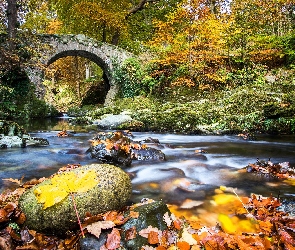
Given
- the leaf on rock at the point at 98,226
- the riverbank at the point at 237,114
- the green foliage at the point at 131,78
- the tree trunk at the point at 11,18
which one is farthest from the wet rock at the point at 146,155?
the green foliage at the point at 131,78

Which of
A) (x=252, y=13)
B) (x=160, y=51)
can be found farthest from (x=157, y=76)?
(x=252, y=13)

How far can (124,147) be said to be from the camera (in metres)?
4.84

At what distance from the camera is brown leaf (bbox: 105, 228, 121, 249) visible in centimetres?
208

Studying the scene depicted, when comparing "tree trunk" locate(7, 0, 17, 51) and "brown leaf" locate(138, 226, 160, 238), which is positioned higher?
"tree trunk" locate(7, 0, 17, 51)

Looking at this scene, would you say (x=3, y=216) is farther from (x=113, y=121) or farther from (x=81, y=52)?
(x=81, y=52)

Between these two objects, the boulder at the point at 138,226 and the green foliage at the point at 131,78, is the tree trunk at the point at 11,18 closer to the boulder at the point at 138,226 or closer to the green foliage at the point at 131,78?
the green foliage at the point at 131,78

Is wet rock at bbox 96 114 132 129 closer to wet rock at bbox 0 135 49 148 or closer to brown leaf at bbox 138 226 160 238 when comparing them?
wet rock at bbox 0 135 49 148

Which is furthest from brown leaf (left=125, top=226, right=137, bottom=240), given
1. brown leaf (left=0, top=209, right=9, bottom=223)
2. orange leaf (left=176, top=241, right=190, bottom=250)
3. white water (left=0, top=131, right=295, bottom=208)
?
brown leaf (left=0, top=209, right=9, bottom=223)

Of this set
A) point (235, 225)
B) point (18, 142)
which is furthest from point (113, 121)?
point (235, 225)

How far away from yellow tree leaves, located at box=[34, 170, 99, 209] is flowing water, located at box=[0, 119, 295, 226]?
817mm

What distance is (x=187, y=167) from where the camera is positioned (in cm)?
467

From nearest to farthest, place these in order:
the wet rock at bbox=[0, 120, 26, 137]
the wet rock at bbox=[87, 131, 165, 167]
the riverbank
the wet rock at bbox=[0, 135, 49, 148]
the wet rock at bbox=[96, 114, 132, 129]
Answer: the wet rock at bbox=[87, 131, 165, 167]
the wet rock at bbox=[0, 135, 49, 148]
the wet rock at bbox=[0, 120, 26, 137]
the riverbank
the wet rock at bbox=[96, 114, 132, 129]

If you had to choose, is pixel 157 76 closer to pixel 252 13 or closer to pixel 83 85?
pixel 252 13

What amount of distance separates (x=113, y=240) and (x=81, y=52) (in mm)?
17337
